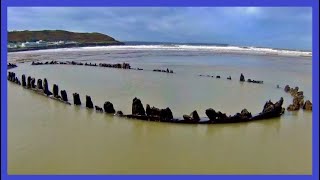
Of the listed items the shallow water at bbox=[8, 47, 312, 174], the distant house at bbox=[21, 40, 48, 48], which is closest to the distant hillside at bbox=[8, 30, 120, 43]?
the distant house at bbox=[21, 40, 48, 48]

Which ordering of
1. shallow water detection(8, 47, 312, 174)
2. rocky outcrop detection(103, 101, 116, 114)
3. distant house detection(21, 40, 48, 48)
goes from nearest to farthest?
shallow water detection(8, 47, 312, 174) → rocky outcrop detection(103, 101, 116, 114) → distant house detection(21, 40, 48, 48)

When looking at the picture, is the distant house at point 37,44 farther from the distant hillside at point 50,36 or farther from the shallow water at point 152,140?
the shallow water at point 152,140

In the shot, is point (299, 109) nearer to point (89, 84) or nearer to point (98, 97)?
point (98, 97)

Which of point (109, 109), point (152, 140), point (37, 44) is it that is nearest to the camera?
point (152, 140)

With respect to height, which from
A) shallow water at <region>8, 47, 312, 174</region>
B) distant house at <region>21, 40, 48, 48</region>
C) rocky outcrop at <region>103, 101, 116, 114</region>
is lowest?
shallow water at <region>8, 47, 312, 174</region>

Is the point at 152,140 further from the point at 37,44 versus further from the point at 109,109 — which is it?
the point at 37,44

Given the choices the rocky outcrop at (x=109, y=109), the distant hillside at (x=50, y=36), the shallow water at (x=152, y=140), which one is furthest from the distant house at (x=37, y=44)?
the rocky outcrop at (x=109, y=109)

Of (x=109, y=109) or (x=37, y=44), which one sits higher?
(x=37, y=44)

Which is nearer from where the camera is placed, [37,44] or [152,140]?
[152,140]

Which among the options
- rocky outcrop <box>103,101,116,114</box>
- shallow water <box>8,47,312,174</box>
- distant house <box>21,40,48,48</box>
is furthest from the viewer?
distant house <box>21,40,48,48</box>

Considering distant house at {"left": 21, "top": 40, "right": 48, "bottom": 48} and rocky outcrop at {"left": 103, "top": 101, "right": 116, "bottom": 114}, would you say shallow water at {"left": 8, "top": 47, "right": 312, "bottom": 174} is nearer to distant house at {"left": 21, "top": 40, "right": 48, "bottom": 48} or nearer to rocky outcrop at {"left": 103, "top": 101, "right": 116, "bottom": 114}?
rocky outcrop at {"left": 103, "top": 101, "right": 116, "bottom": 114}

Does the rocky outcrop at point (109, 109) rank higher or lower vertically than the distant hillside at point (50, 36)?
lower

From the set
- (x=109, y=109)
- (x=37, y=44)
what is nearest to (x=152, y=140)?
(x=109, y=109)

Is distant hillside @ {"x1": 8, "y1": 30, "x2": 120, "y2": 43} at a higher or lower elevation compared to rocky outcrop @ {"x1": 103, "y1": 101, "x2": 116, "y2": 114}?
higher
